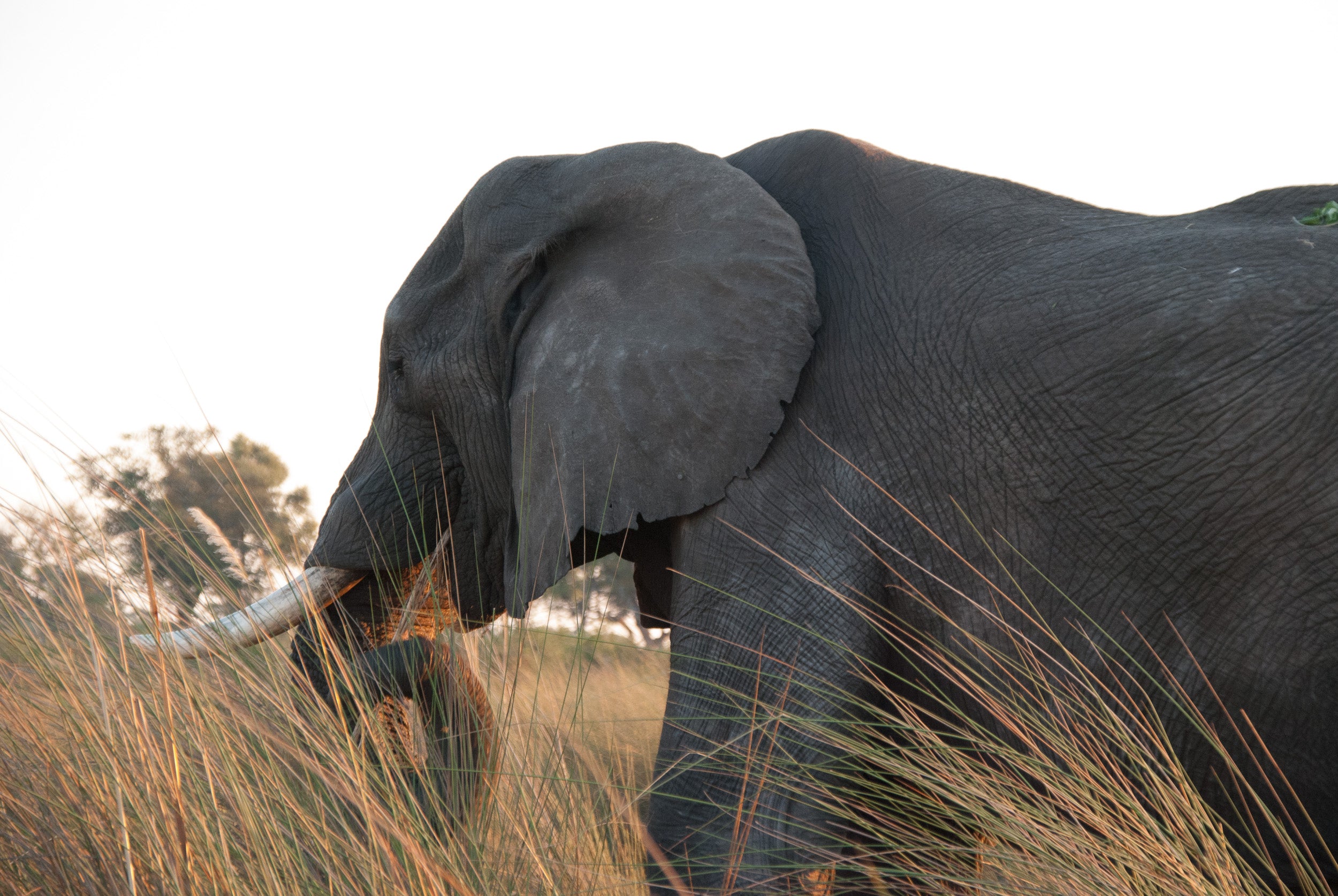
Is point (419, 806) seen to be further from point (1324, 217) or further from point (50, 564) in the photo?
point (1324, 217)

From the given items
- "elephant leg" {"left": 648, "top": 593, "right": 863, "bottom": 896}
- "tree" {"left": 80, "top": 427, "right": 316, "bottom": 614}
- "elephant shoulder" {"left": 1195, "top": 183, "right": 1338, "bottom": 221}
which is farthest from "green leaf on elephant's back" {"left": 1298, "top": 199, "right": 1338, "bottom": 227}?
"tree" {"left": 80, "top": 427, "right": 316, "bottom": 614}

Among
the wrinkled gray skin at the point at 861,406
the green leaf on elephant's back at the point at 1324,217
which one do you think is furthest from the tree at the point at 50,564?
the green leaf on elephant's back at the point at 1324,217

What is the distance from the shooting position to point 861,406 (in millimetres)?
2854

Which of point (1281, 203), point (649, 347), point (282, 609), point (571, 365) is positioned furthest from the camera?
point (282, 609)

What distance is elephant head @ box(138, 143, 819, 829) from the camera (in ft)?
9.73

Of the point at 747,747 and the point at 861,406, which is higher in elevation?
the point at 861,406

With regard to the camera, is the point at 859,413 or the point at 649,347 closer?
the point at 859,413

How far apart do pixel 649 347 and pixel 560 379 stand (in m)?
0.28

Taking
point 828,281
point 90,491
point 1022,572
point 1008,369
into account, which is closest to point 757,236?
point 828,281

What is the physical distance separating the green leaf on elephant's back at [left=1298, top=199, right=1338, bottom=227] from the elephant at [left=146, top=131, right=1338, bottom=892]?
4 centimetres

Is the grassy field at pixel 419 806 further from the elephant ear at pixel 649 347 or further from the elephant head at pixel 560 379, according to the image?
the elephant ear at pixel 649 347

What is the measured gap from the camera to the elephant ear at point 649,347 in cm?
293

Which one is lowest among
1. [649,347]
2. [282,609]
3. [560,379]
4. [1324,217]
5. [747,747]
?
[282,609]

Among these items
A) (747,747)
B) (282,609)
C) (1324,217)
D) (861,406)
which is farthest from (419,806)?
(1324,217)
